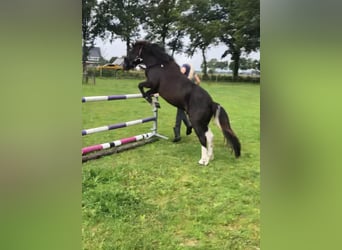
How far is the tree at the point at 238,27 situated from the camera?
3.21 feet

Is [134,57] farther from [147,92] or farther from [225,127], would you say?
[225,127]

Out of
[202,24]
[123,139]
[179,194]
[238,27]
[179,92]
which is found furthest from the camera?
[123,139]

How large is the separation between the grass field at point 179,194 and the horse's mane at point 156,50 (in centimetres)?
18

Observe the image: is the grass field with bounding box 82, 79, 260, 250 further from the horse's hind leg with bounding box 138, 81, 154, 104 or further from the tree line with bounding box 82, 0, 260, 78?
the tree line with bounding box 82, 0, 260, 78

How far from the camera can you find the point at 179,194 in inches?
51.4

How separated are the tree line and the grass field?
16cm

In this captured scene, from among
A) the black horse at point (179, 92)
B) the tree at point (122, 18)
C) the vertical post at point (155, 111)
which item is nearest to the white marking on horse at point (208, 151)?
the black horse at point (179, 92)

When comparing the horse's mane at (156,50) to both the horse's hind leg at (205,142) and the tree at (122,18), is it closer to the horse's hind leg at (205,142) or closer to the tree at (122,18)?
the tree at (122,18)

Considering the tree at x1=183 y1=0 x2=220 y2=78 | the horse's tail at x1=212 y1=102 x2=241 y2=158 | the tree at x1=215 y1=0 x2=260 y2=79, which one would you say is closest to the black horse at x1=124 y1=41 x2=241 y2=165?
the horse's tail at x1=212 y1=102 x2=241 y2=158

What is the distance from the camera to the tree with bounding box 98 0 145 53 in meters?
1.16

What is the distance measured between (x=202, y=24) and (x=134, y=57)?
1.08 ft

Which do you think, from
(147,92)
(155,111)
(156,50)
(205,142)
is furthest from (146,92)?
(205,142)
